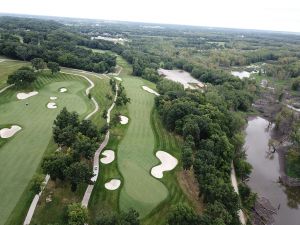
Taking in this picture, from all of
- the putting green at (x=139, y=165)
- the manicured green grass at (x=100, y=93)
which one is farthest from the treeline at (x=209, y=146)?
the manicured green grass at (x=100, y=93)

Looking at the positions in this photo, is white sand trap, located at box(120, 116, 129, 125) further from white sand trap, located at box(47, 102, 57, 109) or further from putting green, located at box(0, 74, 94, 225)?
white sand trap, located at box(47, 102, 57, 109)

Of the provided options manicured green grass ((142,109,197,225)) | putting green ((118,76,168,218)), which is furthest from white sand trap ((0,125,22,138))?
manicured green grass ((142,109,197,225))

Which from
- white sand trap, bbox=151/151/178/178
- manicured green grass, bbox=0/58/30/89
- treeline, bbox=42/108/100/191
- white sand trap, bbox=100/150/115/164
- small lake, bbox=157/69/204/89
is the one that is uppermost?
treeline, bbox=42/108/100/191

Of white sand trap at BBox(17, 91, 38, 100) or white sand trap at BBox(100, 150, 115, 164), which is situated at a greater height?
white sand trap at BBox(100, 150, 115, 164)

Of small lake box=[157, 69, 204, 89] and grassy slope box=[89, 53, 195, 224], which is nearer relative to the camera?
grassy slope box=[89, 53, 195, 224]

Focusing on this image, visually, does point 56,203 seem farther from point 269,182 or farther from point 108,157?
point 269,182

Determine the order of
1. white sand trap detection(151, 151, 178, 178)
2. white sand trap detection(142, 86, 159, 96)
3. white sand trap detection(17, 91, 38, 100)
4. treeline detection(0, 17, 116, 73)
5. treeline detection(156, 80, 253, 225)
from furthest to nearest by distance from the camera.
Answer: treeline detection(0, 17, 116, 73), white sand trap detection(142, 86, 159, 96), white sand trap detection(17, 91, 38, 100), white sand trap detection(151, 151, 178, 178), treeline detection(156, 80, 253, 225)
